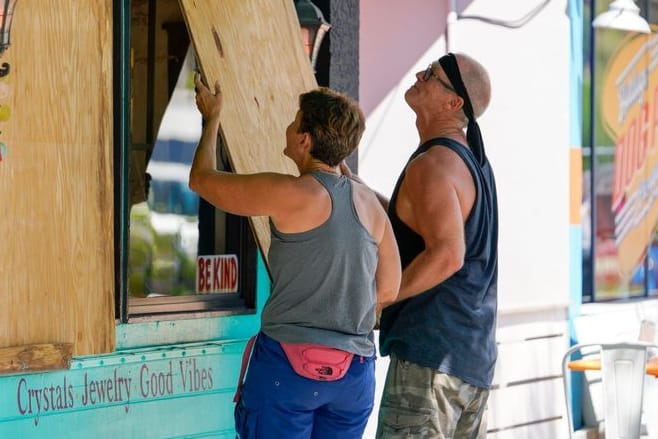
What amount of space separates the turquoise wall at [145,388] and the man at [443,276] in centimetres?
115

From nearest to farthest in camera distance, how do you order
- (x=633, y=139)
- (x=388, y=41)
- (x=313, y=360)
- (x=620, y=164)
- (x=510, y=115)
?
1. (x=313, y=360)
2. (x=388, y=41)
3. (x=510, y=115)
4. (x=620, y=164)
5. (x=633, y=139)

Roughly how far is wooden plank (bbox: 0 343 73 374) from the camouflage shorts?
1.11m

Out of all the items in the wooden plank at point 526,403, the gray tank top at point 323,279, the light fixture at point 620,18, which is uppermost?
the light fixture at point 620,18

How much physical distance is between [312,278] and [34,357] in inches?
43.3

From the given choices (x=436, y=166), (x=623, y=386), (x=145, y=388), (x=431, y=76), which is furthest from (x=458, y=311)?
(x=623, y=386)

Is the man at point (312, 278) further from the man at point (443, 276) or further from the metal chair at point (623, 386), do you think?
the metal chair at point (623, 386)

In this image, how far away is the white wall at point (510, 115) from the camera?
21.5 ft

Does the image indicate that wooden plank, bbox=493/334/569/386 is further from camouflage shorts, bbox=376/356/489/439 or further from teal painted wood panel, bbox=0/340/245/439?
camouflage shorts, bbox=376/356/489/439

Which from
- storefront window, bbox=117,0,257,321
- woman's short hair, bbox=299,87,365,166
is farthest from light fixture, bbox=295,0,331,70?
woman's short hair, bbox=299,87,365,166

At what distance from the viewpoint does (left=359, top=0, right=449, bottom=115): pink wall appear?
6465 mm

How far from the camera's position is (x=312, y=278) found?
3.54 m

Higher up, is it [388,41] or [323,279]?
[388,41]

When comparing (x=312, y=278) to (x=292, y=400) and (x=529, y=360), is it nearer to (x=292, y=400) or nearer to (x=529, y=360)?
(x=292, y=400)

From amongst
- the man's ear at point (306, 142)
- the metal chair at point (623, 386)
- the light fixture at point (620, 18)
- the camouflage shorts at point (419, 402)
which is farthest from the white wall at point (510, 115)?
the man's ear at point (306, 142)
